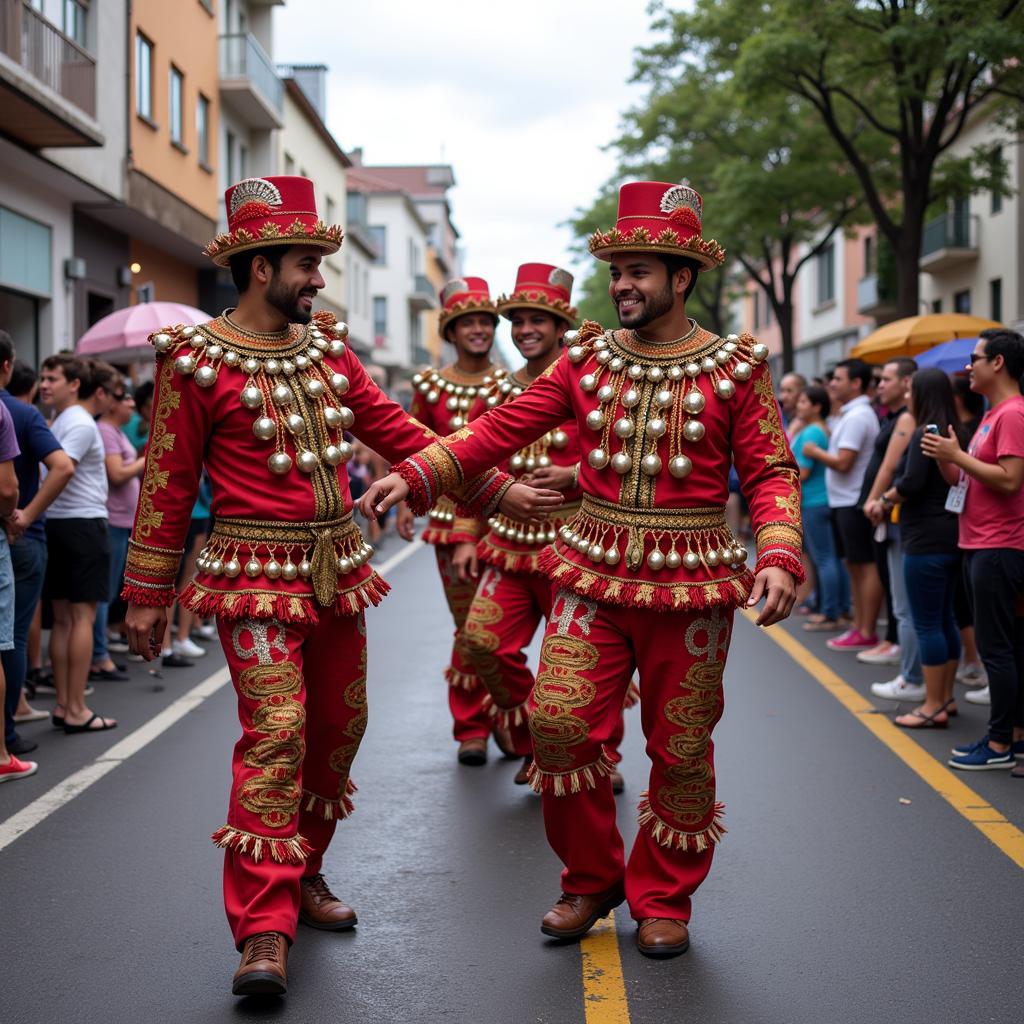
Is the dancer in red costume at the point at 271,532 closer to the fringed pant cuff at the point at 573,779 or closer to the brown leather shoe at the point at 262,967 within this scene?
the brown leather shoe at the point at 262,967

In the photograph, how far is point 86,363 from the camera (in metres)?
8.29

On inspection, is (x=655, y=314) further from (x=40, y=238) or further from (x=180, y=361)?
(x=40, y=238)

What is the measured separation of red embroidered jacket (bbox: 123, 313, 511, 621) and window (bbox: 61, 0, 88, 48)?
16.0 m

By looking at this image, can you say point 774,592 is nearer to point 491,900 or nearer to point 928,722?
point 491,900

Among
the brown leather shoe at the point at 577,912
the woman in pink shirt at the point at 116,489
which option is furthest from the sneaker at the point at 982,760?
the woman in pink shirt at the point at 116,489

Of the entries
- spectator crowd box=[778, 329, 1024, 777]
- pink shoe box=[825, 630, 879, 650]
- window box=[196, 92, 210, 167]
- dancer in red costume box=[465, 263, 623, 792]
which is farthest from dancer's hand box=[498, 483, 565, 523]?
window box=[196, 92, 210, 167]

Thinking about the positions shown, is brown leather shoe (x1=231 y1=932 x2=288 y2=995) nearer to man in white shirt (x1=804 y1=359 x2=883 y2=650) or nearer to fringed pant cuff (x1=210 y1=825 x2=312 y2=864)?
fringed pant cuff (x1=210 y1=825 x2=312 y2=864)

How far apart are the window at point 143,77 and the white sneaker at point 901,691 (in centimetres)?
1704

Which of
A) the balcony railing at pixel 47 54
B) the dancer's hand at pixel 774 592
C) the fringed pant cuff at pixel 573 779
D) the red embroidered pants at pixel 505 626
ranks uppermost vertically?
the balcony railing at pixel 47 54

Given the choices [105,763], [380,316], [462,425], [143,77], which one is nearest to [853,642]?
[462,425]

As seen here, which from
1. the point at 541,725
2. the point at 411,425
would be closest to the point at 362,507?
the point at 411,425

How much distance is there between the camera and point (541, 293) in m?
6.54

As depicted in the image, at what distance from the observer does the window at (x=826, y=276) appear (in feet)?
164

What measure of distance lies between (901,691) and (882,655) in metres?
1.58
